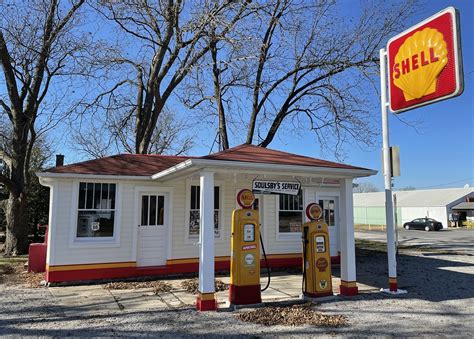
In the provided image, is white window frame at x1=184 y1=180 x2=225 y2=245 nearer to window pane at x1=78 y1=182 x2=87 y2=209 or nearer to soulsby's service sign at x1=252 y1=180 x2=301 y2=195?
window pane at x1=78 y1=182 x2=87 y2=209

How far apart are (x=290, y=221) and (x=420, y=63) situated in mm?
6074

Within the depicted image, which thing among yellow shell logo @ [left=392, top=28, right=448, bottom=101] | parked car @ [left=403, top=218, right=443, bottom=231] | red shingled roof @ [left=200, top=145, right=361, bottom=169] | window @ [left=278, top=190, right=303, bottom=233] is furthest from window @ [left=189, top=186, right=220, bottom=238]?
parked car @ [left=403, top=218, right=443, bottom=231]

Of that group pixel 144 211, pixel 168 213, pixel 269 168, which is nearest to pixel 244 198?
pixel 269 168

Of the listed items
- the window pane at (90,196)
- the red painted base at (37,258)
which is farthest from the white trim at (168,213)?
the red painted base at (37,258)

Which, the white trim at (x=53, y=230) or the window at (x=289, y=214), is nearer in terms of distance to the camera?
the white trim at (x=53, y=230)

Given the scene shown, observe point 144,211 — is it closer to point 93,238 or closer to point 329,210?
point 93,238

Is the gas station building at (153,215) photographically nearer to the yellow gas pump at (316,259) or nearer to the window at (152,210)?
the window at (152,210)

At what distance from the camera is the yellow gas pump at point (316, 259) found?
744 centimetres

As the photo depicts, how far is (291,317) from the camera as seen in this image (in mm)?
6262

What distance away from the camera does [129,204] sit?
9859 millimetres

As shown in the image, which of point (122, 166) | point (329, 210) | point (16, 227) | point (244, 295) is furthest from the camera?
point (16, 227)

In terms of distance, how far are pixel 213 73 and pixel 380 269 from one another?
11860mm

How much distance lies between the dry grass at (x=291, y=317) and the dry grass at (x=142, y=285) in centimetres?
261

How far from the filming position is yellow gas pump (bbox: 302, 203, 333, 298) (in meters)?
7.44
